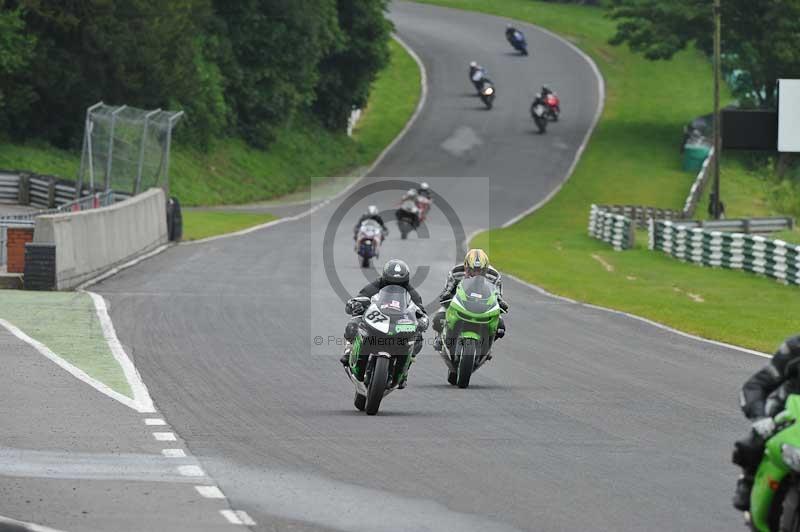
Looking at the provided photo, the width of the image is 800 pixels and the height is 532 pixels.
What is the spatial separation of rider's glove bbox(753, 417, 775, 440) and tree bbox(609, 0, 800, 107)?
6667 cm

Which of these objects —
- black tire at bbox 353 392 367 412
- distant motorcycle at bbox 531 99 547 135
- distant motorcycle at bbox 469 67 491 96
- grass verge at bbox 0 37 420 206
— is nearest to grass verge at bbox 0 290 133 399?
black tire at bbox 353 392 367 412

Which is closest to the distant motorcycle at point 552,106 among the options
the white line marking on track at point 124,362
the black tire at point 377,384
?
the white line marking on track at point 124,362

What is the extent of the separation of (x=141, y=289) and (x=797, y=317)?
11303 millimetres

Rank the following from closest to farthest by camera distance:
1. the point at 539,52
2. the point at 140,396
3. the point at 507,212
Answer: the point at 140,396, the point at 507,212, the point at 539,52

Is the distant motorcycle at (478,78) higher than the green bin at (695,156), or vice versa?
the distant motorcycle at (478,78)

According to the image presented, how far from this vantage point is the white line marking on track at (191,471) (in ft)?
37.8

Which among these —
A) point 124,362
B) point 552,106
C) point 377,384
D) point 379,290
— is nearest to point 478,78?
point 552,106

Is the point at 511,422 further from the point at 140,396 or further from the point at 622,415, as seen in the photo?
the point at 140,396

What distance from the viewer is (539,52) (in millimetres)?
98125

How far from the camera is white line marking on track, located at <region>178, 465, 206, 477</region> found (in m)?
11.5

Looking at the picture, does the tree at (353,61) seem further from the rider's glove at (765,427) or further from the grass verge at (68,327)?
the rider's glove at (765,427)

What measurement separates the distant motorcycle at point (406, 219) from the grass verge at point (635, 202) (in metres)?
2.39

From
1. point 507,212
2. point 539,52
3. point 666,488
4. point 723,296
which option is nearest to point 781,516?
point 666,488

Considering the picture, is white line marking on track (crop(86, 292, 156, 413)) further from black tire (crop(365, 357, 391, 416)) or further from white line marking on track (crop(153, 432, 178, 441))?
black tire (crop(365, 357, 391, 416))
